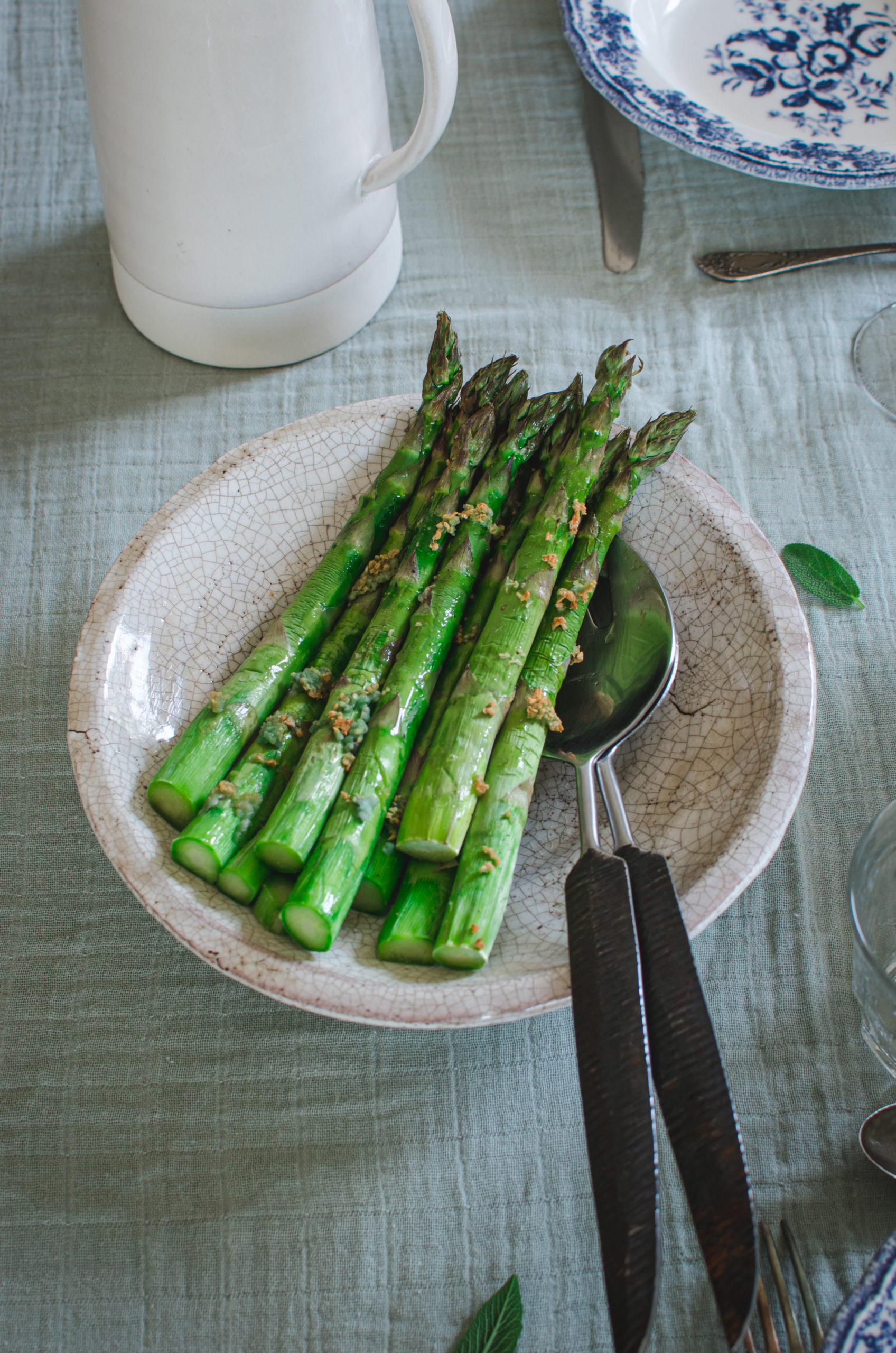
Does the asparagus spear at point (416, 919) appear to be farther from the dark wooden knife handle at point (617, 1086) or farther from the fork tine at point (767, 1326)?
the fork tine at point (767, 1326)

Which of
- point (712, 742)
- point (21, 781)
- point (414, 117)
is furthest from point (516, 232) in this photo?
point (21, 781)

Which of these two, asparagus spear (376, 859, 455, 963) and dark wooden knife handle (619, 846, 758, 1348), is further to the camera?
asparagus spear (376, 859, 455, 963)

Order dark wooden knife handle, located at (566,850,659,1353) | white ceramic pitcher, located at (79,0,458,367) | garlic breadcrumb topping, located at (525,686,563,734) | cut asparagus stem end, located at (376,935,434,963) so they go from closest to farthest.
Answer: dark wooden knife handle, located at (566,850,659,1353), cut asparagus stem end, located at (376,935,434,963), garlic breadcrumb topping, located at (525,686,563,734), white ceramic pitcher, located at (79,0,458,367)

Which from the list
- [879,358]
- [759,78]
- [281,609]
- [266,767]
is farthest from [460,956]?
[759,78]

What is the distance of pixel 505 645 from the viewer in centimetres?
111

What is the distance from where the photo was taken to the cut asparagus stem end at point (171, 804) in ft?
3.36

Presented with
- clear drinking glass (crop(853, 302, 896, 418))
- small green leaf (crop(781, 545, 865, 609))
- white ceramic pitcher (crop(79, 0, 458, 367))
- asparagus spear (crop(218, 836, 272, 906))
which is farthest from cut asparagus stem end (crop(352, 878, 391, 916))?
clear drinking glass (crop(853, 302, 896, 418))

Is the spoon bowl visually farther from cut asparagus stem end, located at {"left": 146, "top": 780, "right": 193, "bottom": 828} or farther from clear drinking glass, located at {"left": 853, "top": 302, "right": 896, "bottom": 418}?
clear drinking glass, located at {"left": 853, "top": 302, "right": 896, "bottom": 418}

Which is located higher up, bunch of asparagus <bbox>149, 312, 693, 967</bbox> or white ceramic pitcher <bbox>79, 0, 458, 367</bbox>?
white ceramic pitcher <bbox>79, 0, 458, 367</bbox>

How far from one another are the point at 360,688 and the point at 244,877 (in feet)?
0.81

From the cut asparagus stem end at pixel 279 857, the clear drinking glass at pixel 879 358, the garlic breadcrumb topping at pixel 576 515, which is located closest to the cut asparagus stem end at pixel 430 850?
the cut asparagus stem end at pixel 279 857

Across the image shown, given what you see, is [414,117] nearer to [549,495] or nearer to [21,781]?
[549,495]

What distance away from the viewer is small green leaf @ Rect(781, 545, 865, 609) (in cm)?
140

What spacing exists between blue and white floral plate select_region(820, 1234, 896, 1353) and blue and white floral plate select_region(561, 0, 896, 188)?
5.00ft
